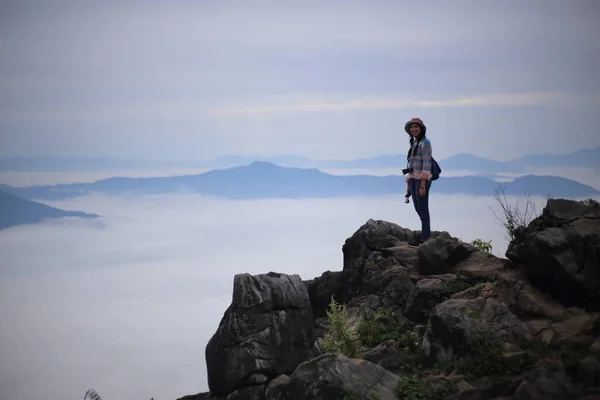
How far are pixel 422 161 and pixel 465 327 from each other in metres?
6.08

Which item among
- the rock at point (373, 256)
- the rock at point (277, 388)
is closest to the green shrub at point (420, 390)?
the rock at point (277, 388)

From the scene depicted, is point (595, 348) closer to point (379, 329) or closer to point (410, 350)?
point (410, 350)

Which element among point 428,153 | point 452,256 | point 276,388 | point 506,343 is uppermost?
point 428,153

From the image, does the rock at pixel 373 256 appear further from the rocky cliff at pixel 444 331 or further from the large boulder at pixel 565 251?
the large boulder at pixel 565 251

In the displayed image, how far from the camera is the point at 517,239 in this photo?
16375 millimetres

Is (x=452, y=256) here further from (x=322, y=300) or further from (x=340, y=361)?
(x=340, y=361)

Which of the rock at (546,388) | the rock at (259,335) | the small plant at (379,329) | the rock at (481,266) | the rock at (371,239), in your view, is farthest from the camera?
the rock at (371,239)

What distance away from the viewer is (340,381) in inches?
479

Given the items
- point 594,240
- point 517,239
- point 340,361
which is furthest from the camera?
point 517,239

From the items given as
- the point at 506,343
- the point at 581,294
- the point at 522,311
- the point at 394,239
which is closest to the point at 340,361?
the point at 506,343

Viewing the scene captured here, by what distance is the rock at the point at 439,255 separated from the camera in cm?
1831

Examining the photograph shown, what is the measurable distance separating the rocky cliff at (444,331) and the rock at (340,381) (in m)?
0.02

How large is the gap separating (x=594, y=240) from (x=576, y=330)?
6.47 feet

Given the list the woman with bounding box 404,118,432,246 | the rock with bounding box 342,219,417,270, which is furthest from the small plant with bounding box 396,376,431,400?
the rock with bounding box 342,219,417,270
